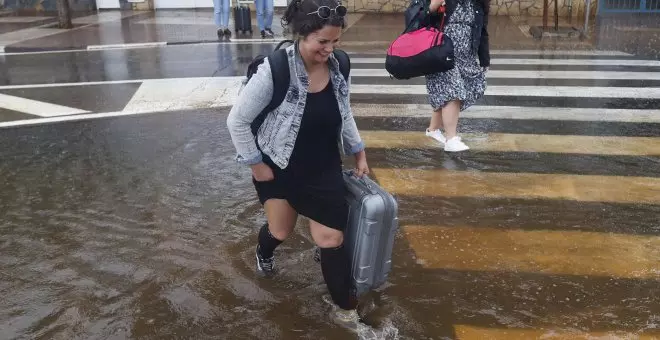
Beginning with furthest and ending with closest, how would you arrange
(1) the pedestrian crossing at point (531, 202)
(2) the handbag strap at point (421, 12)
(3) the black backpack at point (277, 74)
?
(2) the handbag strap at point (421, 12), (1) the pedestrian crossing at point (531, 202), (3) the black backpack at point (277, 74)

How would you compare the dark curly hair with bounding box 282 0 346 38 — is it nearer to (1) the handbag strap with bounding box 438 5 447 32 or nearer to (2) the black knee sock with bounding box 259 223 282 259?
(2) the black knee sock with bounding box 259 223 282 259

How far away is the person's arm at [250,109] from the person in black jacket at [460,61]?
9.33 feet

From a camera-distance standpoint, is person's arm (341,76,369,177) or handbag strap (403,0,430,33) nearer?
person's arm (341,76,369,177)

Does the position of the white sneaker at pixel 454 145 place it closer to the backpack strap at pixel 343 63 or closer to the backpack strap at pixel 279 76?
the backpack strap at pixel 343 63

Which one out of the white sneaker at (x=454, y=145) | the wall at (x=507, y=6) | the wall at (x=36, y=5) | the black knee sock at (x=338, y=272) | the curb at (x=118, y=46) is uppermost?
the wall at (x=36, y=5)

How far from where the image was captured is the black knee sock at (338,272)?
3.11 metres

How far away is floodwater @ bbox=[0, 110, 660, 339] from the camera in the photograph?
10.7ft

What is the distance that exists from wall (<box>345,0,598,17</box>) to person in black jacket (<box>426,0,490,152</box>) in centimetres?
1192

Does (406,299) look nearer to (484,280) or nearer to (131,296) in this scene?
(484,280)

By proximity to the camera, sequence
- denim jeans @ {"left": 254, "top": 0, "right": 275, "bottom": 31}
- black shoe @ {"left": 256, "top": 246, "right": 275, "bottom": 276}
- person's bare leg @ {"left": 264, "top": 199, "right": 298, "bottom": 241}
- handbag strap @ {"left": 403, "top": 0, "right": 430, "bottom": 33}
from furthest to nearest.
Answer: denim jeans @ {"left": 254, "top": 0, "right": 275, "bottom": 31} < handbag strap @ {"left": 403, "top": 0, "right": 430, "bottom": 33} < black shoe @ {"left": 256, "top": 246, "right": 275, "bottom": 276} < person's bare leg @ {"left": 264, "top": 199, "right": 298, "bottom": 241}

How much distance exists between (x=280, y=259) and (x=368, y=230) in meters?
1.03

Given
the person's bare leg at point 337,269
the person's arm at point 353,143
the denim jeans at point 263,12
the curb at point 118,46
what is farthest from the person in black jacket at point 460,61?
the denim jeans at point 263,12

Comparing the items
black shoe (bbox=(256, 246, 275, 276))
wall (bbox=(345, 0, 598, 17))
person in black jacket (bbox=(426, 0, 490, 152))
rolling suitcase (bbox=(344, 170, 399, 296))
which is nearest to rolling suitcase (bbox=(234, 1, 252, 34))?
wall (bbox=(345, 0, 598, 17))

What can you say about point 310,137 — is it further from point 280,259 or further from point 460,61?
point 460,61
